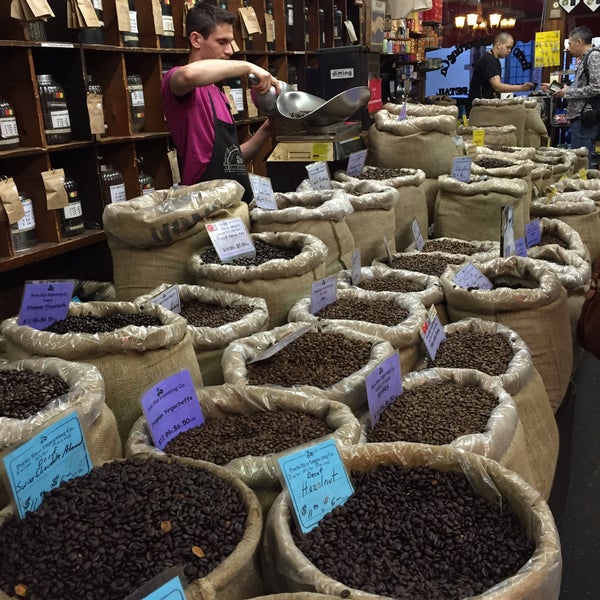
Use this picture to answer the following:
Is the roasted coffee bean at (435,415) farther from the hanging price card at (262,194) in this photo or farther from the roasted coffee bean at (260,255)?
the hanging price card at (262,194)

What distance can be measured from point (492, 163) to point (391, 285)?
1631 mm

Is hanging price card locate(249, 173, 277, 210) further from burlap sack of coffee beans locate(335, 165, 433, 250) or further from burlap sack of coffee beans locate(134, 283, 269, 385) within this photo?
burlap sack of coffee beans locate(335, 165, 433, 250)

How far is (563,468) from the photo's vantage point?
6.46ft

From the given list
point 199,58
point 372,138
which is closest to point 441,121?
point 372,138

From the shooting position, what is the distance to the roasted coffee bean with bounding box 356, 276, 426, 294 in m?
2.04

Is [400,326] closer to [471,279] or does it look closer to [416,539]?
[471,279]

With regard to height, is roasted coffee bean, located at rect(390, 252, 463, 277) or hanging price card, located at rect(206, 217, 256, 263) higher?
hanging price card, located at rect(206, 217, 256, 263)

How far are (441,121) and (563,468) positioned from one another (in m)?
1.71

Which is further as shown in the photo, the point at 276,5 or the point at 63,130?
the point at 276,5

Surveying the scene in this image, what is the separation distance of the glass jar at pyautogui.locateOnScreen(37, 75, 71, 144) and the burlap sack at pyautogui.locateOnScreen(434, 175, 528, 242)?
63.5 inches

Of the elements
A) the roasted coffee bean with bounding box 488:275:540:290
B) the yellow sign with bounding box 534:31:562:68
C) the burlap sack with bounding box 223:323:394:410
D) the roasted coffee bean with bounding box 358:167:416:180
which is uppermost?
the yellow sign with bounding box 534:31:562:68

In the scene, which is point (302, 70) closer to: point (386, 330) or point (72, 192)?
point (72, 192)

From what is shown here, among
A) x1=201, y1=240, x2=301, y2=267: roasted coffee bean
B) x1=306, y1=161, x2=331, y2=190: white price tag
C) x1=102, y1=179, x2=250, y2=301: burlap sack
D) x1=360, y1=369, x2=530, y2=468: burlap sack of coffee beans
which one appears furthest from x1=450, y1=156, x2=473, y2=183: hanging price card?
x1=360, y1=369, x2=530, y2=468: burlap sack of coffee beans

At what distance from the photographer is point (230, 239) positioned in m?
1.90
